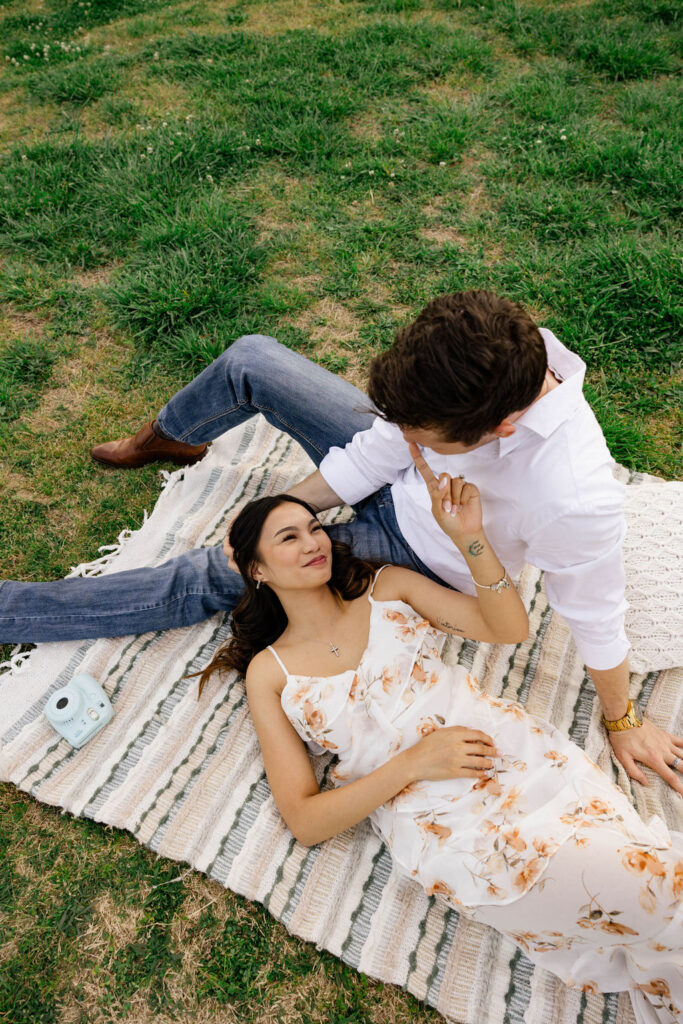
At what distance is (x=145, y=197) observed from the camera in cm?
542

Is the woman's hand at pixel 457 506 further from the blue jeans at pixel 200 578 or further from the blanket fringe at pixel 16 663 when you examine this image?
the blanket fringe at pixel 16 663

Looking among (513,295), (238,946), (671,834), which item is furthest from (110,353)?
(671,834)

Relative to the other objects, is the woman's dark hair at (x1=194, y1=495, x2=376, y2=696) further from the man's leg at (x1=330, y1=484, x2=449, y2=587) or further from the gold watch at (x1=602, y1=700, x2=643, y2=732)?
the gold watch at (x1=602, y1=700, x2=643, y2=732)

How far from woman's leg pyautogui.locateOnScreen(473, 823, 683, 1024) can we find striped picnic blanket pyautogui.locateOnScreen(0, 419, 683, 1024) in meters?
0.26

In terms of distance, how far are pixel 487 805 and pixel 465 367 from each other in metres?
1.51

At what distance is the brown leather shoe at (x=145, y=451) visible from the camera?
3.89 m

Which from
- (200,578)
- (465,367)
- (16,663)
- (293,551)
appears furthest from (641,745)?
(16,663)

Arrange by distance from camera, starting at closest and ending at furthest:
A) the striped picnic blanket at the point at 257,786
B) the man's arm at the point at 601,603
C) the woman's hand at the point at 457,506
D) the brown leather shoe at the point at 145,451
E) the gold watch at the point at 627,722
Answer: the man's arm at the point at 601,603 < the woman's hand at the point at 457,506 < the striped picnic blanket at the point at 257,786 < the gold watch at the point at 627,722 < the brown leather shoe at the point at 145,451

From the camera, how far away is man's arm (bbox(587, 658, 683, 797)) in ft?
9.16

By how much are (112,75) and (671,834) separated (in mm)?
7578

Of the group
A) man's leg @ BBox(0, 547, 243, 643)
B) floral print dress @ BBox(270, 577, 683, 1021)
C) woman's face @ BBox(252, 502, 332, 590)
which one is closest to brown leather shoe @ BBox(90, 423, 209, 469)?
man's leg @ BBox(0, 547, 243, 643)

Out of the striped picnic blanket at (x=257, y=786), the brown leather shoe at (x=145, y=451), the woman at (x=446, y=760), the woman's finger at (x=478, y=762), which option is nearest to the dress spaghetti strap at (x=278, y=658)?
the woman at (x=446, y=760)

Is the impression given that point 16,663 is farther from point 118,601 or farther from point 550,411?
point 550,411

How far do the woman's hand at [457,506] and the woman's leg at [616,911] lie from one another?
3.46 feet
